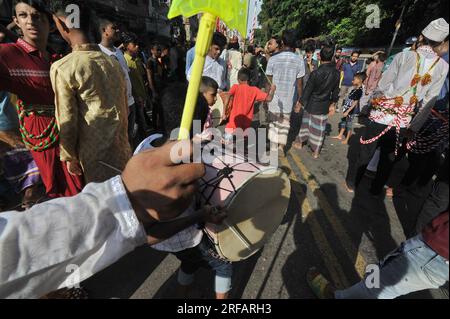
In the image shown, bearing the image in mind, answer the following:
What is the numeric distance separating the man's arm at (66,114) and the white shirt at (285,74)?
3.53 meters

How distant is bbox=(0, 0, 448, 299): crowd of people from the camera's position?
700 mm

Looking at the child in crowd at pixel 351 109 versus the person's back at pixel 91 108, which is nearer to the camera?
the person's back at pixel 91 108

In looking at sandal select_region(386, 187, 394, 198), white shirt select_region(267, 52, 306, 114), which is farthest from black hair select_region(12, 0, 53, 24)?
sandal select_region(386, 187, 394, 198)

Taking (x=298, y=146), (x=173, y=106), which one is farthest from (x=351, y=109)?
(x=173, y=106)

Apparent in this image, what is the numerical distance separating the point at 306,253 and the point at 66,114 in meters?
2.48

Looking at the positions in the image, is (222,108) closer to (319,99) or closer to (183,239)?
(319,99)

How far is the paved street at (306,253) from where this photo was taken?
79.8 inches

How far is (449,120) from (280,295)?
1879 millimetres

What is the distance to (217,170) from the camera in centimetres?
140

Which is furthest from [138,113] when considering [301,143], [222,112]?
[301,143]

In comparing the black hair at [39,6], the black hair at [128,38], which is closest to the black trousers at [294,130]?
the black hair at [128,38]

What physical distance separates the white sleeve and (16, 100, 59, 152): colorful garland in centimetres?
150

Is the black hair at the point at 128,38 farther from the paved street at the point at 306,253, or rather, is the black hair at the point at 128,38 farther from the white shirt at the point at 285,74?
the paved street at the point at 306,253

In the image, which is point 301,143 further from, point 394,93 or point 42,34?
point 42,34
